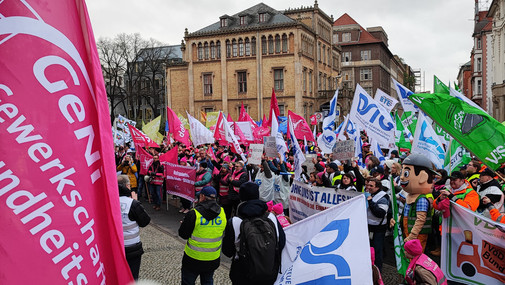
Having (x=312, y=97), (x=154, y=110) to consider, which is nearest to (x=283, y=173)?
(x=312, y=97)

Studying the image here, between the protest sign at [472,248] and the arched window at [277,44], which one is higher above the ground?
the arched window at [277,44]

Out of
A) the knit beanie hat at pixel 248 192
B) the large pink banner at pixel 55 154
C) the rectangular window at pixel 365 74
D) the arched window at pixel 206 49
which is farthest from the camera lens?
the rectangular window at pixel 365 74

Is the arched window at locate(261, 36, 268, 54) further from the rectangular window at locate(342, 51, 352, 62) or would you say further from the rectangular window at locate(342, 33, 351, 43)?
the rectangular window at locate(342, 33, 351, 43)

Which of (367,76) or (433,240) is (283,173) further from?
(367,76)

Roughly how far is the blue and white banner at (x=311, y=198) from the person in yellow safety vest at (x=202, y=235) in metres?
1.86

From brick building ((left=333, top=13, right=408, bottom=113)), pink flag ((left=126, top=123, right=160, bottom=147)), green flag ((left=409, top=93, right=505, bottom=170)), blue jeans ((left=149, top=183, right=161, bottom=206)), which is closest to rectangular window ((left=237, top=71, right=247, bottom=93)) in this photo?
brick building ((left=333, top=13, right=408, bottom=113))

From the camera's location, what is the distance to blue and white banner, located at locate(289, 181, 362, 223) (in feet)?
21.8

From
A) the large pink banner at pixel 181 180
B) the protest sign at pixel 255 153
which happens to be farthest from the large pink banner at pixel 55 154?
the large pink banner at pixel 181 180

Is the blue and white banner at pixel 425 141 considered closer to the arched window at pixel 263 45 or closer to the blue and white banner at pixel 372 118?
the blue and white banner at pixel 372 118

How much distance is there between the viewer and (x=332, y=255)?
4098 mm

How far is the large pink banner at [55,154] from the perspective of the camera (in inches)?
58.6

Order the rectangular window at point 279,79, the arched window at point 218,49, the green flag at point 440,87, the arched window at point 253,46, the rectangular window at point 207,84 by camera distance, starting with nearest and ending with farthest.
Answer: the green flag at point 440,87 < the rectangular window at point 279,79 < the arched window at point 253,46 < the arched window at point 218,49 < the rectangular window at point 207,84

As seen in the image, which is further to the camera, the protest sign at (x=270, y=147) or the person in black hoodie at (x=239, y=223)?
the protest sign at (x=270, y=147)

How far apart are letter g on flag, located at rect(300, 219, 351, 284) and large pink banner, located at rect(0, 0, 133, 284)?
2.60 metres
